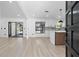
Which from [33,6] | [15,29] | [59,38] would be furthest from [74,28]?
[15,29]

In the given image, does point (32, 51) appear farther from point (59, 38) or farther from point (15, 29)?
point (15, 29)

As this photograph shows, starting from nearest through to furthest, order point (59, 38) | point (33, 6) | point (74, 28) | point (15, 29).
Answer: point (74, 28), point (33, 6), point (59, 38), point (15, 29)

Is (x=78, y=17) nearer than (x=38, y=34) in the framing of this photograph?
Yes

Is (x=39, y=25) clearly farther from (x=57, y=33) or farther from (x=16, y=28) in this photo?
(x=57, y=33)

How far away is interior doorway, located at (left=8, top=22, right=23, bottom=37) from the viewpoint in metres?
19.7

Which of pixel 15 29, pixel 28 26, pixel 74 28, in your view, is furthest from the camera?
pixel 15 29

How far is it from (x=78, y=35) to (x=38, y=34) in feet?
58.2

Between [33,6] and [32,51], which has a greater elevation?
[33,6]

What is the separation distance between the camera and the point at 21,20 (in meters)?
19.4

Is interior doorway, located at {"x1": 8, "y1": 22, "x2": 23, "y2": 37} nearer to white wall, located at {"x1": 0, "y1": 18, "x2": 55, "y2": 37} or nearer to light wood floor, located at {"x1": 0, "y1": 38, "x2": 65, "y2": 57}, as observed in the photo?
white wall, located at {"x1": 0, "y1": 18, "x2": 55, "y2": 37}

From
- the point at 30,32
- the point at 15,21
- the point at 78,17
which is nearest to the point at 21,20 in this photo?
the point at 15,21

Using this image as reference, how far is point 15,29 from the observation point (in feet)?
66.7

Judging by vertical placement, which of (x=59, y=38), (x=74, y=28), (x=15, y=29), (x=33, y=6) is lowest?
(x=59, y=38)

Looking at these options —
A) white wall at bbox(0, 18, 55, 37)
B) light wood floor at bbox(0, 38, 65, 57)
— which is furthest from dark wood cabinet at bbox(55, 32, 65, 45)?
white wall at bbox(0, 18, 55, 37)
